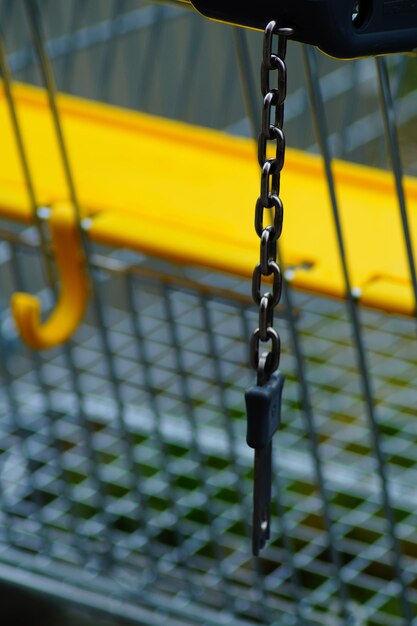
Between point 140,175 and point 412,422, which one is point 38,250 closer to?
point 140,175

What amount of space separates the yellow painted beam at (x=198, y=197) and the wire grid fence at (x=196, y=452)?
0.18ft

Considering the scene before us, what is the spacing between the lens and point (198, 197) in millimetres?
1316

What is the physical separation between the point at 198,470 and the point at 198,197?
12.2 inches

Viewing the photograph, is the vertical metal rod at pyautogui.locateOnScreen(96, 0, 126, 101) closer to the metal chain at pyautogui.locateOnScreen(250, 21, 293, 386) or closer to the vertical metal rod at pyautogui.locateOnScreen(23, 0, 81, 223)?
the vertical metal rod at pyautogui.locateOnScreen(23, 0, 81, 223)

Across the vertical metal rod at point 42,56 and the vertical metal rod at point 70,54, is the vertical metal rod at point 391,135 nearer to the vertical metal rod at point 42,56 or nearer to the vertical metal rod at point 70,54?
the vertical metal rod at point 42,56

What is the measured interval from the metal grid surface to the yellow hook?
3cm

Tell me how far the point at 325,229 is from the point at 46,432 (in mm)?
692

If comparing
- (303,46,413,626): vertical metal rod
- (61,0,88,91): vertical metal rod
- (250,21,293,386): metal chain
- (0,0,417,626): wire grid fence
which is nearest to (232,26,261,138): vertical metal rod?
(303,46,413,626): vertical metal rod

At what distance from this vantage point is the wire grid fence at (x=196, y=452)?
1340 millimetres

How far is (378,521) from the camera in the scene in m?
1.69

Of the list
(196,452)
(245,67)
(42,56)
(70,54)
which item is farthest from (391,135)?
(70,54)

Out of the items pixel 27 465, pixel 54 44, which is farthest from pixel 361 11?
pixel 54 44

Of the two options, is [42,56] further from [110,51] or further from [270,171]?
[110,51]

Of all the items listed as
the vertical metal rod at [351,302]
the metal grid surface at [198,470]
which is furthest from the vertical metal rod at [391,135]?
the metal grid surface at [198,470]
